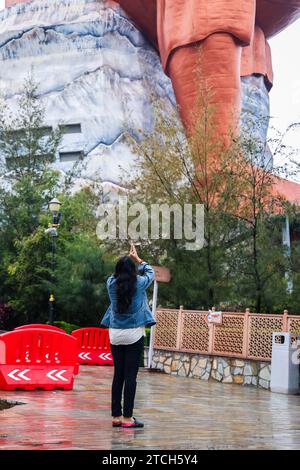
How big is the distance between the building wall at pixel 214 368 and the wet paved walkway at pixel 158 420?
4.28ft

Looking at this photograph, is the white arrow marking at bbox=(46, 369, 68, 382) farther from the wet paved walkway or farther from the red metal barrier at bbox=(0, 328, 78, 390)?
the wet paved walkway

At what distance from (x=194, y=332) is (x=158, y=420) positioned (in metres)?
7.59

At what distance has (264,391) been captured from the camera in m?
11.1

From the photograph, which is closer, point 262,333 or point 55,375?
point 55,375

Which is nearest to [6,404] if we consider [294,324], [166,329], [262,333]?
[294,324]

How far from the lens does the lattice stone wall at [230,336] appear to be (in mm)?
12445

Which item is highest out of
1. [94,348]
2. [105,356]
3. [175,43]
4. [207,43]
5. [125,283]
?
[175,43]

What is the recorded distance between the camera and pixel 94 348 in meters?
15.0

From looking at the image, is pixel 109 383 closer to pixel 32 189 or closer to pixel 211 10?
pixel 32 189

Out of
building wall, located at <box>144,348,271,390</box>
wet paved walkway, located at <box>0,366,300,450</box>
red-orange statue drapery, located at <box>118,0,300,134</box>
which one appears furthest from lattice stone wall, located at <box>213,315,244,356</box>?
red-orange statue drapery, located at <box>118,0,300,134</box>

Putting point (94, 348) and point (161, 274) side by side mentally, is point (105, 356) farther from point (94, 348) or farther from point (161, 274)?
point (161, 274)

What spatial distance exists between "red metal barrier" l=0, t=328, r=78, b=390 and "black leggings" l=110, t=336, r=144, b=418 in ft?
11.8
